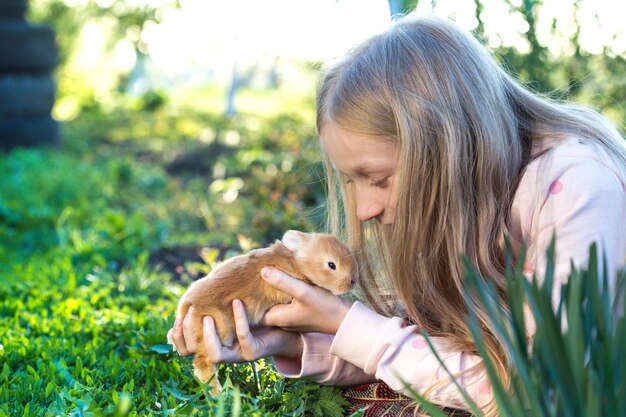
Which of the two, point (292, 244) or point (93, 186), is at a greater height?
point (292, 244)

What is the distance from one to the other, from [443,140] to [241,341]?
0.86m

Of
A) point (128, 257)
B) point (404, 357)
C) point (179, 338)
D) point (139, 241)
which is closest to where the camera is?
point (404, 357)

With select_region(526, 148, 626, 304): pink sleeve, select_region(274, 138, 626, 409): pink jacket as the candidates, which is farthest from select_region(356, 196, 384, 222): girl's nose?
select_region(526, 148, 626, 304): pink sleeve

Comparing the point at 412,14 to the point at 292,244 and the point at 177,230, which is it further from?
the point at 177,230

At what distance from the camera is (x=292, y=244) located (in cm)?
243

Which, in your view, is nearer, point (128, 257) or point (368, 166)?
point (368, 166)

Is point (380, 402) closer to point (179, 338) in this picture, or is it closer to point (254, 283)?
point (254, 283)

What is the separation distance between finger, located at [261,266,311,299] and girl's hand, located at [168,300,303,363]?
13cm

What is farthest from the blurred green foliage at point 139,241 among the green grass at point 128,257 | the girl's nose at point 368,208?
the girl's nose at point 368,208

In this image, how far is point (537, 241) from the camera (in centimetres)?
222

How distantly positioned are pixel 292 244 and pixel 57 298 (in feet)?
6.62

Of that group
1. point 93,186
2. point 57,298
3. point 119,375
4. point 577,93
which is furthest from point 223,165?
point 119,375

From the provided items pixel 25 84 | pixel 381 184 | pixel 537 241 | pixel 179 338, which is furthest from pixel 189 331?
pixel 25 84

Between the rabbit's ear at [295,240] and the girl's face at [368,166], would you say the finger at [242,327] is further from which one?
the girl's face at [368,166]
